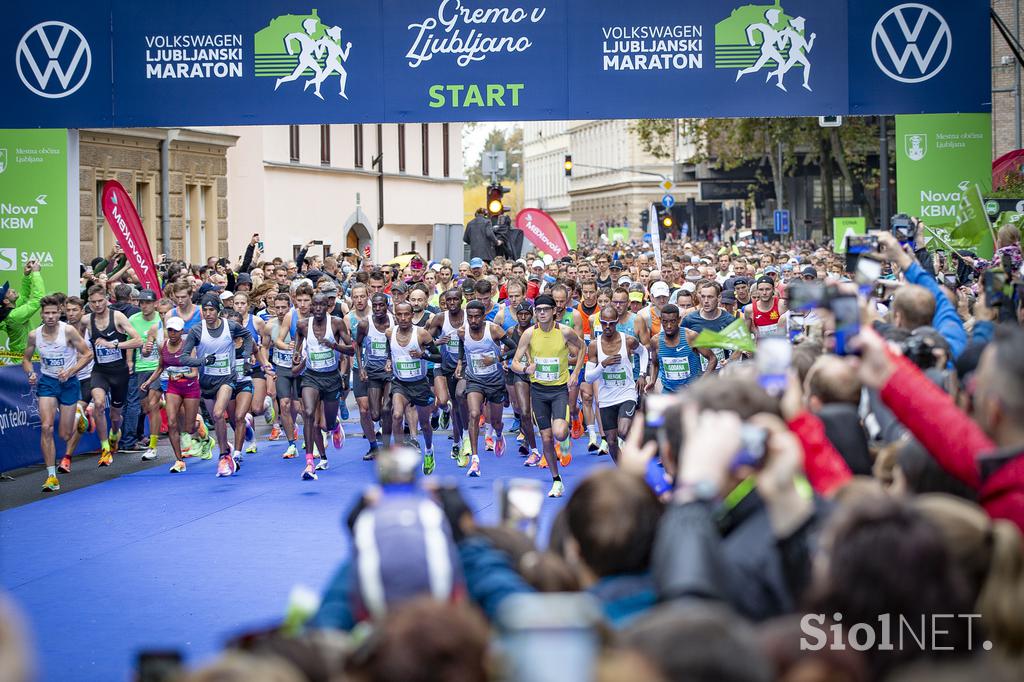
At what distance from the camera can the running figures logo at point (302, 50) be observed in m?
16.3

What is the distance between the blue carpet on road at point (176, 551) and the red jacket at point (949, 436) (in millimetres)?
4280

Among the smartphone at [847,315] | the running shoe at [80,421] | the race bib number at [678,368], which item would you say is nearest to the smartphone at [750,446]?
the smartphone at [847,315]

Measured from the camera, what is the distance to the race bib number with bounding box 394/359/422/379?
50.5 feet

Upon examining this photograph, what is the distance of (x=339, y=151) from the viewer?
45.5 metres

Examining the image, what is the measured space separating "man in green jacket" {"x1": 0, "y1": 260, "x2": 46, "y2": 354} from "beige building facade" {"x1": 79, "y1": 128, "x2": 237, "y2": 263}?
31.3ft

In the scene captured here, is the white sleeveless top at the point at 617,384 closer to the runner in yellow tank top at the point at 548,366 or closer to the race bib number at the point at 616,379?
the race bib number at the point at 616,379

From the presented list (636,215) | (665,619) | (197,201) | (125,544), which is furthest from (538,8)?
(636,215)

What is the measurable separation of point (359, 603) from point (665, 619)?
1.15 metres

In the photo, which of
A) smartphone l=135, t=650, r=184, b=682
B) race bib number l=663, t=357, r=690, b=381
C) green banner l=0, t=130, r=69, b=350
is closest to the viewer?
smartphone l=135, t=650, r=184, b=682

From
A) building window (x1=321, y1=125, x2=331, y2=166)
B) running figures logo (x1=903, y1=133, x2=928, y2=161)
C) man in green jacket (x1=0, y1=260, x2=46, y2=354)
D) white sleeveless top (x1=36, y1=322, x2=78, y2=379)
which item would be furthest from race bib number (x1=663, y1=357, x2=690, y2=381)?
building window (x1=321, y1=125, x2=331, y2=166)

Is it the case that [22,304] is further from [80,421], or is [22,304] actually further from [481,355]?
[481,355]

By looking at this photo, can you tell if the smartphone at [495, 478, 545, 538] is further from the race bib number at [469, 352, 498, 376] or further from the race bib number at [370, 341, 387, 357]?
the race bib number at [370, 341, 387, 357]

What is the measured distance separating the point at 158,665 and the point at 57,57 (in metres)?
14.8

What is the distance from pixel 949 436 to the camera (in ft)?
14.1
